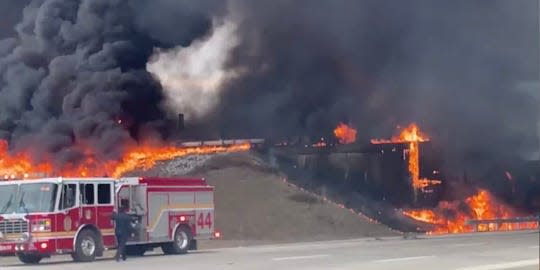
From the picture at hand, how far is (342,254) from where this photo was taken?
28781 millimetres

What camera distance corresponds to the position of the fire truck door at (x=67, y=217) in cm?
2933

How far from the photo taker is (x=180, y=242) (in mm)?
33156

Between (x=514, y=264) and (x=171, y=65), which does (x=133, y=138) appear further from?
(x=514, y=264)

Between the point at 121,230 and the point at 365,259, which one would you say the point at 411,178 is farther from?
the point at 365,259

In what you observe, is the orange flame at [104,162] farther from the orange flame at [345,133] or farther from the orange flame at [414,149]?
the orange flame at [414,149]

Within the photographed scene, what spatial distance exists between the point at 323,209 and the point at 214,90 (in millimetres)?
17849

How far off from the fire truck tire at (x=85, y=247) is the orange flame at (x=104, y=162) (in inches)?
995

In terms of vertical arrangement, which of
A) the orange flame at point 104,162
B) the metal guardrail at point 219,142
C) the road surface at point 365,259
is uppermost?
the metal guardrail at point 219,142

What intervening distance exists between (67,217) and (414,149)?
33.9 m

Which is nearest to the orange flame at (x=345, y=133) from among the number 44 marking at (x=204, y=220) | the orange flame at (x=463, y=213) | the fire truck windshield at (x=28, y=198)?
the orange flame at (x=463, y=213)

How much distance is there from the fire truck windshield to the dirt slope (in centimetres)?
1231

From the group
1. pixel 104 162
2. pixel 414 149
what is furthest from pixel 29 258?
pixel 414 149

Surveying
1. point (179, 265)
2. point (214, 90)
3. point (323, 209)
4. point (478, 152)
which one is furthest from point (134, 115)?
point (179, 265)

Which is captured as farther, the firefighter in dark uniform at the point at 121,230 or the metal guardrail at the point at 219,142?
the metal guardrail at the point at 219,142
